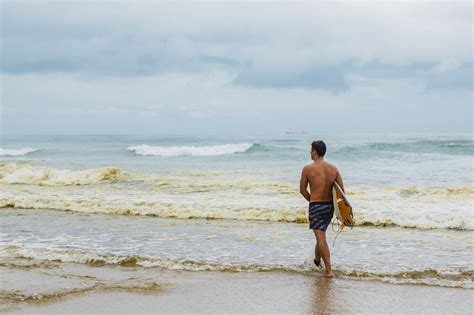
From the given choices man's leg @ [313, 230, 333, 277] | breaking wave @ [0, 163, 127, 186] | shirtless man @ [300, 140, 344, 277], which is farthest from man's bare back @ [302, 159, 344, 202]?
breaking wave @ [0, 163, 127, 186]

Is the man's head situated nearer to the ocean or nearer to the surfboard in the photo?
the surfboard

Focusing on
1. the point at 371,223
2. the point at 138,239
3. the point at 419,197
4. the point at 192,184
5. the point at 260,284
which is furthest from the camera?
the point at 192,184

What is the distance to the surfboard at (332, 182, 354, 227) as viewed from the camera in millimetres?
6492

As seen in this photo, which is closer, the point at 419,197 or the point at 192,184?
the point at 419,197

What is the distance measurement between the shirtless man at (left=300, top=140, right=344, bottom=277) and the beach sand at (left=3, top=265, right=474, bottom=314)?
1.56ft

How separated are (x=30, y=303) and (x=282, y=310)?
2.66 m

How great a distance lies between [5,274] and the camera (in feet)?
21.2

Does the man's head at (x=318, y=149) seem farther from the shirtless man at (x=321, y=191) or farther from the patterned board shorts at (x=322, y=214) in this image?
the patterned board shorts at (x=322, y=214)

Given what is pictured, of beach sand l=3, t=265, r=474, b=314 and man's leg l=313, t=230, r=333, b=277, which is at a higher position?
man's leg l=313, t=230, r=333, b=277

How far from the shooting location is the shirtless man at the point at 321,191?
653cm

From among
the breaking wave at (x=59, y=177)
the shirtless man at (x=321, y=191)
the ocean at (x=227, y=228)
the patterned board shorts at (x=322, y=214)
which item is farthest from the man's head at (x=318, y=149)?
the breaking wave at (x=59, y=177)

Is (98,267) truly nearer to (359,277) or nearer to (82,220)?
(359,277)

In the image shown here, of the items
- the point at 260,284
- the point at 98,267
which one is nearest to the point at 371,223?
the point at 260,284

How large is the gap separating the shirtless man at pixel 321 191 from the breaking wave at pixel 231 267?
0.50 metres
